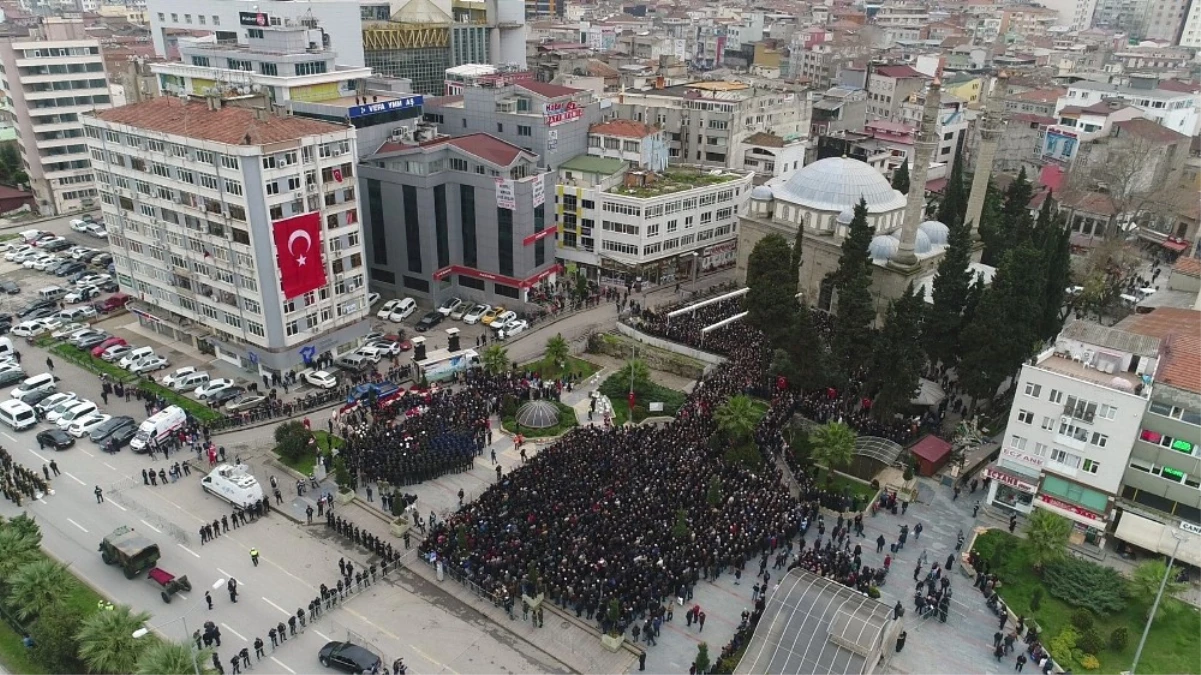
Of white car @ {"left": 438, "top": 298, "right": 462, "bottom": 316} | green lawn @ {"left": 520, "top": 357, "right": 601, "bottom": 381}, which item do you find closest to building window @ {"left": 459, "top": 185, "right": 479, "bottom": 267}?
white car @ {"left": 438, "top": 298, "right": 462, "bottom": 316}

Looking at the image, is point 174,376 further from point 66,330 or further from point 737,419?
point 737,419

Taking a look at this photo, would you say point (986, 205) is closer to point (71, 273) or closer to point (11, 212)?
point (71, 273)

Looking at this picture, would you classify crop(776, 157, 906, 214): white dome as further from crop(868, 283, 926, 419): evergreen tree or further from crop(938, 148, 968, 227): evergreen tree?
crop(868, 283, 926, 419): evergreen tree

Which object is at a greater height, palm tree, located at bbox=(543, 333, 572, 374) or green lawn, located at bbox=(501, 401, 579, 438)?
palm tree, located at bbox=(543, 333, 572, 374)

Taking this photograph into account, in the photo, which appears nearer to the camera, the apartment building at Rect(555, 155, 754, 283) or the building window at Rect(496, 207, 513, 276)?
the building window at Rect(496, 207, 513, 276)

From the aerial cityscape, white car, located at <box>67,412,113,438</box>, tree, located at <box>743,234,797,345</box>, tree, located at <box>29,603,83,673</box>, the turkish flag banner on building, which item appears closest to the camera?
tree, located at <box>29,603,83,673</box>

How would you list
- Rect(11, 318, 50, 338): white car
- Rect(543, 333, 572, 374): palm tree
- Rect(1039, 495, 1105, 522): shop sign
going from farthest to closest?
Rect(11, 318, 50, 338): white car < Rect(543, 333, 572, 374): palm tree < Rect(1039, 495, 1105, 522): shop sign

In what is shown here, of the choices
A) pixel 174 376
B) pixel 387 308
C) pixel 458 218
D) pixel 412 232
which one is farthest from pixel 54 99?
pixel 458 218

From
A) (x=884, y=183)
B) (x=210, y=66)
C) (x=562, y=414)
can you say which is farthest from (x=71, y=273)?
(x=884, y=183)
